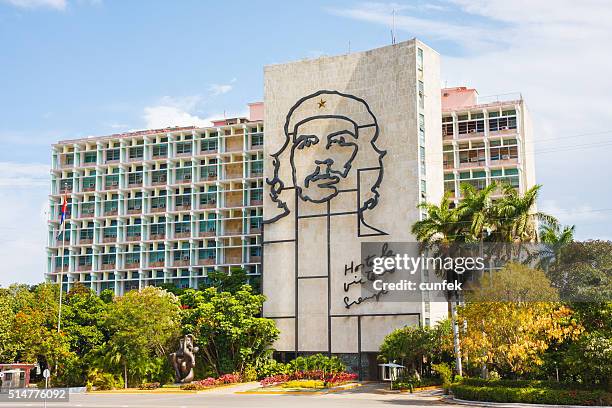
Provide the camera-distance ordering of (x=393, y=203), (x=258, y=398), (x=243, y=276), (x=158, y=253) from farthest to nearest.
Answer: (x=158, y=253) < (x=243, y=276) < (x=393, y=203) < (x=258, y=398)

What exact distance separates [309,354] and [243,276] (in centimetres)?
1422

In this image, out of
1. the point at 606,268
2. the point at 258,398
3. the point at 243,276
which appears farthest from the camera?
the point at 243,276

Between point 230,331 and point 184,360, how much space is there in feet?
15.5

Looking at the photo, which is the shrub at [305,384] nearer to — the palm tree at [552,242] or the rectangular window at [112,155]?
the palm tree at [552,242]

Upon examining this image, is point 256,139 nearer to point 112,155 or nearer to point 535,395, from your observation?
point 112,155

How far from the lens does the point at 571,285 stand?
49.2m

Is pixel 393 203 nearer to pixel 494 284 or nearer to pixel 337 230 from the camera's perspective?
pixel 337 230

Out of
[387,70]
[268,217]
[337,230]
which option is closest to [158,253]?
[268,217]

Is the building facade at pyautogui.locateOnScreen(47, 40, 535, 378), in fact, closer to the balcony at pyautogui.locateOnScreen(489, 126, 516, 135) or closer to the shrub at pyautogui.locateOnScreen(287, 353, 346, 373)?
the balcony at pyautogui.locateOnScreen(489, 126, 516, 135)

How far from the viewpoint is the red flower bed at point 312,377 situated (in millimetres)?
65312

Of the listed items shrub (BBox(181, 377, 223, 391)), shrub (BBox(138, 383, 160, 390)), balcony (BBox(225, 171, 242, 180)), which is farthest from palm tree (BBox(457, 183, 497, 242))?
balcony (BBox(225, 171, 242, 180))
